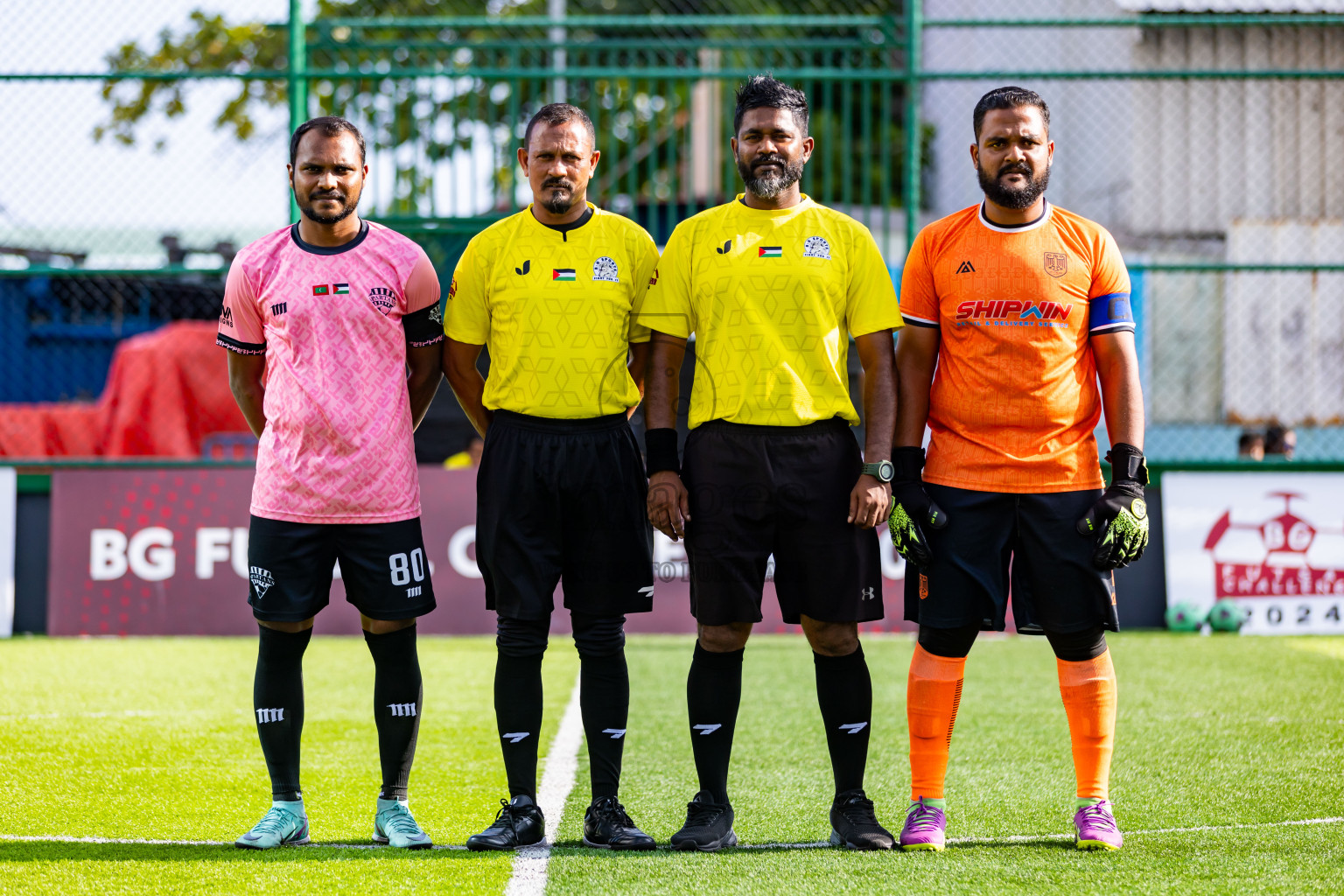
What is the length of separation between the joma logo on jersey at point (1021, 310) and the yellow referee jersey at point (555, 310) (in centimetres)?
100

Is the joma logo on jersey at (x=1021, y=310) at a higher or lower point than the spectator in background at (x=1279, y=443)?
higher

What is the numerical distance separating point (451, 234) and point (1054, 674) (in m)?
5.39

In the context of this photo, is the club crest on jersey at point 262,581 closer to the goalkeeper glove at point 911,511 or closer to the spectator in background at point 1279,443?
the goalkeeper glove at point 911,511

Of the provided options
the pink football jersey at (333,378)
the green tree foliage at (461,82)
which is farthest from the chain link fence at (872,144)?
the pink football jersey at (333,378)

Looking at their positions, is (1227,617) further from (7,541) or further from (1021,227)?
(7,541)

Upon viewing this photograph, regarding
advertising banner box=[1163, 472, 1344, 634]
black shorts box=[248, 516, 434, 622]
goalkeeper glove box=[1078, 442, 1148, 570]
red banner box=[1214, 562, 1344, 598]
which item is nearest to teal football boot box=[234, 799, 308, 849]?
black shorts box=[248, 516, 434, 622]

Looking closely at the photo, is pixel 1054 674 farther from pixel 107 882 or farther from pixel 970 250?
pixel 107 882

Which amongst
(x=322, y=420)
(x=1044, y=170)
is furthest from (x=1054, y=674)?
(x=322, y=420)

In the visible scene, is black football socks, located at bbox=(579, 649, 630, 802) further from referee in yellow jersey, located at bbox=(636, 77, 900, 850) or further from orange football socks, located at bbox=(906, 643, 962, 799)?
orange football socks, located at bbox=(906, 643, 962, 799)

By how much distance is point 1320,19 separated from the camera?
9.16m

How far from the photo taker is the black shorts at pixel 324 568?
3760 millimetres

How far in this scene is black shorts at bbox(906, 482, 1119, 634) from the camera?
3.67 metres

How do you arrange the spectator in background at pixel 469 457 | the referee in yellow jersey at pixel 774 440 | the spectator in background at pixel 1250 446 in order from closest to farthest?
the referee in yellow jersey at pixel 774 440 → the spectator in background at pixel 1250 446 → the spectator in background at pixel 469 457

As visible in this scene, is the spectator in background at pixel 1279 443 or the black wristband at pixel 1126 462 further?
the spectator in background at pixel 1279 443
